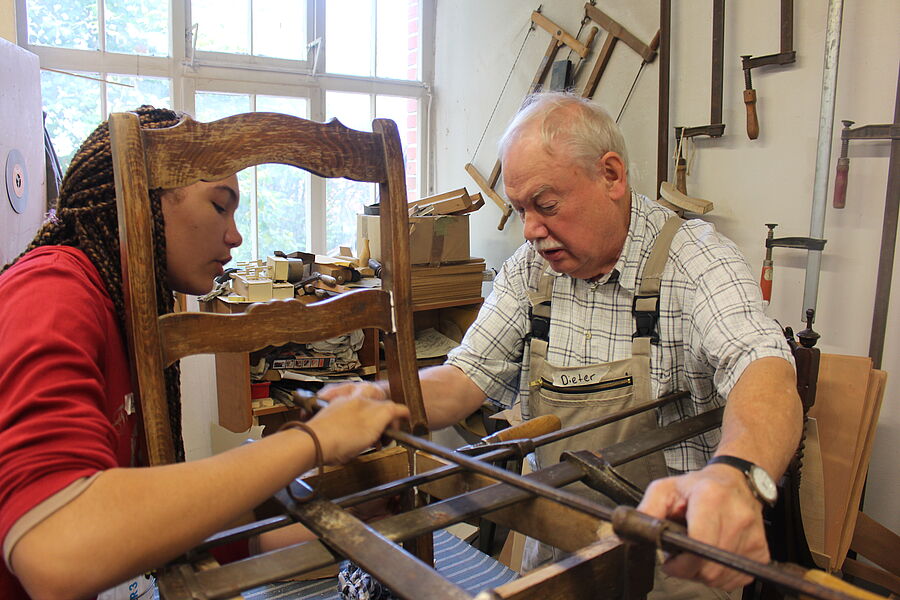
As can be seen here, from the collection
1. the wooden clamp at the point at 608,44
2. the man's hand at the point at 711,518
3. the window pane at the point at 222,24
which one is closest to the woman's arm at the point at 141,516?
the man's hand at the point at 711,518

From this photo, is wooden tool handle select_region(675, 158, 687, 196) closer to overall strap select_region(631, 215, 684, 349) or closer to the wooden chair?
overall strap select_region(631, 215, 684, 349)

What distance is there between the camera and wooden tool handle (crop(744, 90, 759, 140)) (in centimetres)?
252

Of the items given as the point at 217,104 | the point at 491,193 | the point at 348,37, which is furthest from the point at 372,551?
the point at 348,37

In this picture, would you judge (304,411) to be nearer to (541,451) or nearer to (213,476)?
(213,476)

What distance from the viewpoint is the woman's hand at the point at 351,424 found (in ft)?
3.34

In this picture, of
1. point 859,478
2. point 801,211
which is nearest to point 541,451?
point 859,478

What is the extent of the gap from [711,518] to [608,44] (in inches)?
110

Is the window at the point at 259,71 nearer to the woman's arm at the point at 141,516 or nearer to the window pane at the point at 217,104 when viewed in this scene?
the window pane at the point at 217,104

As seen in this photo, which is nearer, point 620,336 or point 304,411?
point 304,411

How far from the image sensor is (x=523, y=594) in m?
0.78

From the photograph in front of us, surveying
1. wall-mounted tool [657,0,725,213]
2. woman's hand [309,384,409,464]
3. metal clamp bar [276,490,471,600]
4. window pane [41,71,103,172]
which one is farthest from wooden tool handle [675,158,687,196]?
window pane [41,71,103,172]

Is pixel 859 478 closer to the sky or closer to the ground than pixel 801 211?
closer to the ground

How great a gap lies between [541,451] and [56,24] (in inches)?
120

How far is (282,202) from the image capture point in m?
3.89
